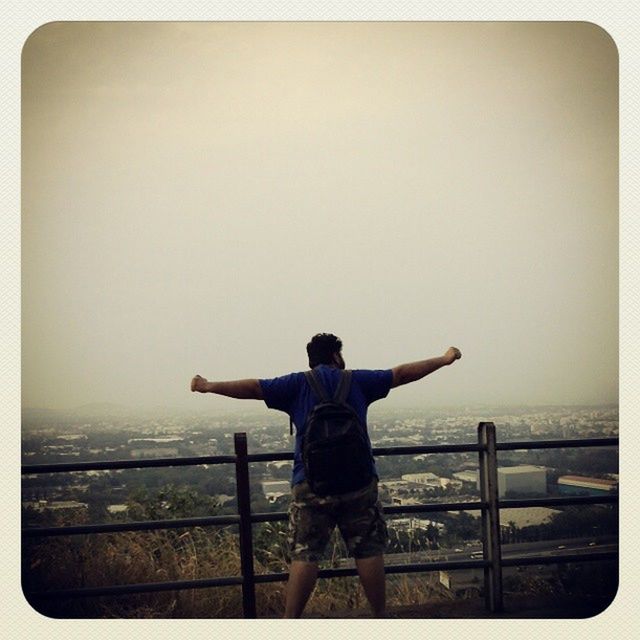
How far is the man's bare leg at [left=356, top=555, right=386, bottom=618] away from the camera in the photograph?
11.4 feet

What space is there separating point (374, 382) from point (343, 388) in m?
0.16

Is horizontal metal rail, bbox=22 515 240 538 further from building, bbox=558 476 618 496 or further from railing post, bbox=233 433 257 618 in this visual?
building, bbox=558 476 618 496

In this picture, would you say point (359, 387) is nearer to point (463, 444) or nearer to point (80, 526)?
point (463, 444)

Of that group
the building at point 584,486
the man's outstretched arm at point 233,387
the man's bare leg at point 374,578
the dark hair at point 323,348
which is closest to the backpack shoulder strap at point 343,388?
the dark hair at point 323,348

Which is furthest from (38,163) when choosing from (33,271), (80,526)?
(80,526)

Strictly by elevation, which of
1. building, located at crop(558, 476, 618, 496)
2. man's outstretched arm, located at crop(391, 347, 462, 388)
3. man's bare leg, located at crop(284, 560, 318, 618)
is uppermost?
man's outstretched arm, located at crop(391, 347, 462, 388)

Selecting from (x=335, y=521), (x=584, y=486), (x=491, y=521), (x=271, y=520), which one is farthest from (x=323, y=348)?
(x=584, y=486)

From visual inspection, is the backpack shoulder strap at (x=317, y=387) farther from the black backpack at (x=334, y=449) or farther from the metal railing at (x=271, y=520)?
the metal railing at (x=271, y=520)

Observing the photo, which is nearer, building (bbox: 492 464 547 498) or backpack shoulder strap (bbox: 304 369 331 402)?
backpack shoulder strap (bbox: 304 369 331 402)

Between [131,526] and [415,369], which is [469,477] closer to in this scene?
[415,369]

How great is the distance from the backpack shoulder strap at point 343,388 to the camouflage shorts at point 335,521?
0.41 m

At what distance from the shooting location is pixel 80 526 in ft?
12.7

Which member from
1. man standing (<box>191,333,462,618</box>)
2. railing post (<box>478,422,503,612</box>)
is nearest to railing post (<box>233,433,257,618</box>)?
man standing (<box>191,333,462,618</box>)

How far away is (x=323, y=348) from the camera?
11.9 ft
